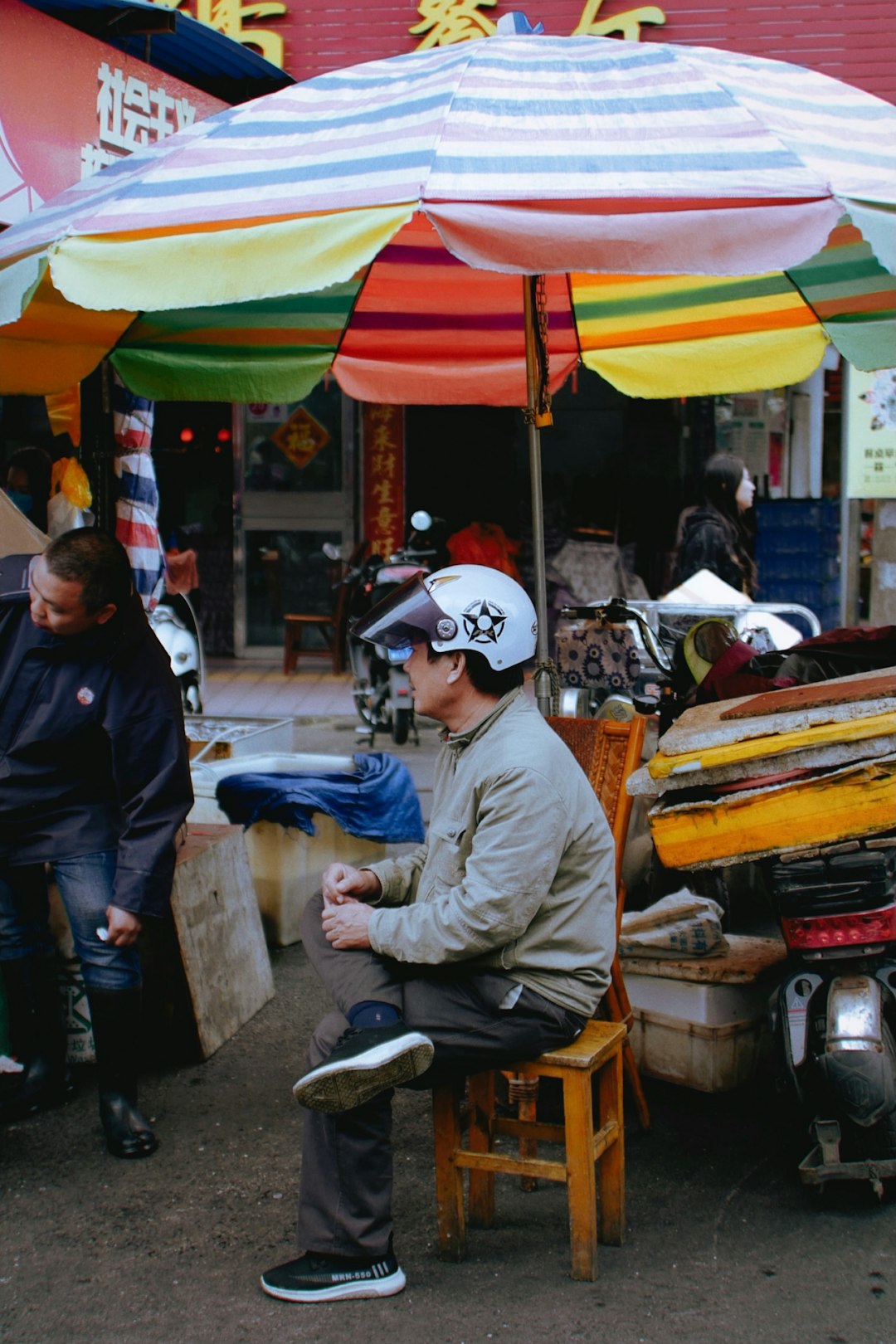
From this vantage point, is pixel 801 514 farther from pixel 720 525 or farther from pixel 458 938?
pixel 458 938

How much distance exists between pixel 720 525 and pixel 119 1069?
4117 millimetres

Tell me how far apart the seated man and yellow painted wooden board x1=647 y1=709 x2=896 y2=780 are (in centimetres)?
34

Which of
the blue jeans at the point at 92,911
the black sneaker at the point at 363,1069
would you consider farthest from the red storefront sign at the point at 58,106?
the black sneaker at the point at 363,1069

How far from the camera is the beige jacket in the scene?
2.83 m

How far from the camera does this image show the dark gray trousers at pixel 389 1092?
284cm

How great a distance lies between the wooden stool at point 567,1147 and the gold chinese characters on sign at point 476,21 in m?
9.18

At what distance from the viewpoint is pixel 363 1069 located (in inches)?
106

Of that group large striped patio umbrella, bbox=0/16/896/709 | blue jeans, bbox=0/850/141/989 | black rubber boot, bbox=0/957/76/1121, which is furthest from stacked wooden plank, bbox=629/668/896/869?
black rubber boot, bbox=0/957/76/1121

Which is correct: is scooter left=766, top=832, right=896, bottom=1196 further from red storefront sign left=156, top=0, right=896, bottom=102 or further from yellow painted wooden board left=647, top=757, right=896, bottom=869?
red storefront sign left=156, top=0, right=896, bottom=102

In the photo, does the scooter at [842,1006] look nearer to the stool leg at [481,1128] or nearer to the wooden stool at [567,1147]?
the wooden stool at [567,1147]

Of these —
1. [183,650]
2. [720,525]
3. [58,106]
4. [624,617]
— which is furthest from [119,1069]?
[183,650]

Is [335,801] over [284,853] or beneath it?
over

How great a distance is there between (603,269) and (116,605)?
1.61 m

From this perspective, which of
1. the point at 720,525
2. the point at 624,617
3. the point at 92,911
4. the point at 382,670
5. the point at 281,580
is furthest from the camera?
the point at 281,580
